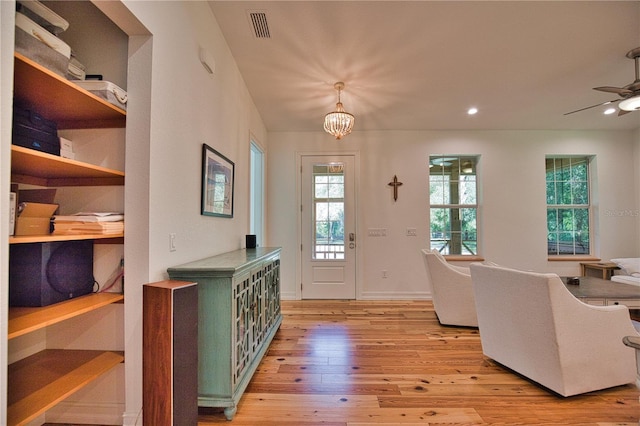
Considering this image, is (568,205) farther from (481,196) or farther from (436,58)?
(436,58)

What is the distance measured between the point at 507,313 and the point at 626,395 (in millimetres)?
897

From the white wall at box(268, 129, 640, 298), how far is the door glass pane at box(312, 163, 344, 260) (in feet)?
1.00

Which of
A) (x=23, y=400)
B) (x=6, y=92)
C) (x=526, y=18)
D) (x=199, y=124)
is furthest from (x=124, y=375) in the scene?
(x=526, y=18)

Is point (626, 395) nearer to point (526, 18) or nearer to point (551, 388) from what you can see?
point (551, 388)

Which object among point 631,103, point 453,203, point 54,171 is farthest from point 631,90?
point 54,171

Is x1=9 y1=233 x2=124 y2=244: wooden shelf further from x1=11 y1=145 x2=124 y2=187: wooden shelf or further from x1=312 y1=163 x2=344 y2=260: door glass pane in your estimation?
x1=312 y1=163 x2=344 y2=260: door glass pane

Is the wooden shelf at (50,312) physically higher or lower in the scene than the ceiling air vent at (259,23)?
lower

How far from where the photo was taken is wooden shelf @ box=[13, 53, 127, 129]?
1.17m

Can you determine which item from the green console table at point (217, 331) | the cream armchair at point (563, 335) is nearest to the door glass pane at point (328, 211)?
the cream armchair at point (563, 335)

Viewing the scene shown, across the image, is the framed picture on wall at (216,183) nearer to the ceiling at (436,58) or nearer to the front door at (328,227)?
the ceiling at (436,58)

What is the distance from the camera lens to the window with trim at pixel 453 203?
4.56 metres

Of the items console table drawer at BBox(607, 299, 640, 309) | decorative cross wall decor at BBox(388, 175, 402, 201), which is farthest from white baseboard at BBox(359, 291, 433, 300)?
console table drawer at BBox(607, 299, 640, 309)

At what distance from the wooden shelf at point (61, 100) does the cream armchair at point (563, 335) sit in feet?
9.16

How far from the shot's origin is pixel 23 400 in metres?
1.21
